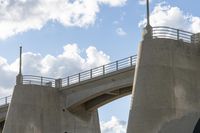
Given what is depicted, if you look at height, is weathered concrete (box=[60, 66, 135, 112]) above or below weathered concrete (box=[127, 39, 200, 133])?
above

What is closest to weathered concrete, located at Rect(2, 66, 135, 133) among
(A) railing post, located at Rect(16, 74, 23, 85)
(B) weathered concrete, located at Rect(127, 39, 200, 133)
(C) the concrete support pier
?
(C) the concrete support pier

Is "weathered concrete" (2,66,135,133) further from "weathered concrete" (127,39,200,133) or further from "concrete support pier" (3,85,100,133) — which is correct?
"weathered concrete" (127,39,200,133)

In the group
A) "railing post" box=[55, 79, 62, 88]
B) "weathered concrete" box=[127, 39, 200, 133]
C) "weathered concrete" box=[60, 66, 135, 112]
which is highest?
"railing post" box=[55, 79, 62, 88]

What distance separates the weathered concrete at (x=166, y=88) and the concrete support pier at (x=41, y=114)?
17446 mm

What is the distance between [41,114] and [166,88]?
63.4ft

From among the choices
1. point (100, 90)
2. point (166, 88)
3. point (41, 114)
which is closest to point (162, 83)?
point (166, 88)

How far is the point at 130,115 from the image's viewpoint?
35.2 meters

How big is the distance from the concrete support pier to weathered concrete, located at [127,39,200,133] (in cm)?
1745

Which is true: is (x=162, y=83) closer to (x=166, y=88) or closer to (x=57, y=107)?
(x=166, y=88)

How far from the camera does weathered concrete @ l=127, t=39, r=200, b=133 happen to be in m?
34.5

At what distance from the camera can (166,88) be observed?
3538cm

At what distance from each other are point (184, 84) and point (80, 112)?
62.5 feet

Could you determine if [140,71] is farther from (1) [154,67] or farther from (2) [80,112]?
(2) [80,112]

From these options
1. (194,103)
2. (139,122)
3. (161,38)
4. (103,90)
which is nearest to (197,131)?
(194,103)
